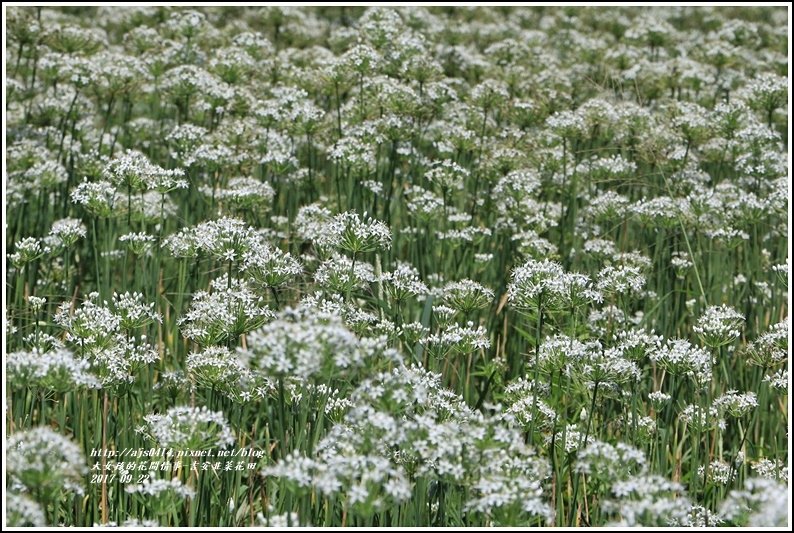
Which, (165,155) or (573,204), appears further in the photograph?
(165,155)

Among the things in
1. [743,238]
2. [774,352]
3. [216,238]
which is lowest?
[774,352]

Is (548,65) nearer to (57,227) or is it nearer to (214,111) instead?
(214,111)

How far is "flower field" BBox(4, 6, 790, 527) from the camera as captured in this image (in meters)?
4.34

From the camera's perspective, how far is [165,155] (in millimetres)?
10344

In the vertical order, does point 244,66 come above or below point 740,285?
above

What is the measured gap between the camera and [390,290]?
19.5 feet

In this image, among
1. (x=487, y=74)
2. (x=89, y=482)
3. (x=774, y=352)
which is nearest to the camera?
(x=89, y=482)

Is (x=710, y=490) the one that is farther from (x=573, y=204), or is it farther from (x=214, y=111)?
(x=214, y=111)

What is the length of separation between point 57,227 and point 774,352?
4.93 metres

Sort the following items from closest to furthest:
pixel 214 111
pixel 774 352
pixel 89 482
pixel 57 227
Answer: pixel 89 482 < pixel 774 352 < pixel 57 227 < pixel 214 111

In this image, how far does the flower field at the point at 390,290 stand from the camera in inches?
171

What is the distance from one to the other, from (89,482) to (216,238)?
1589mm

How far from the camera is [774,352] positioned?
20.1ft

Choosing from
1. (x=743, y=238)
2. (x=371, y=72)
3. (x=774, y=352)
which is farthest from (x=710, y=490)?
(x=371, y=72)
